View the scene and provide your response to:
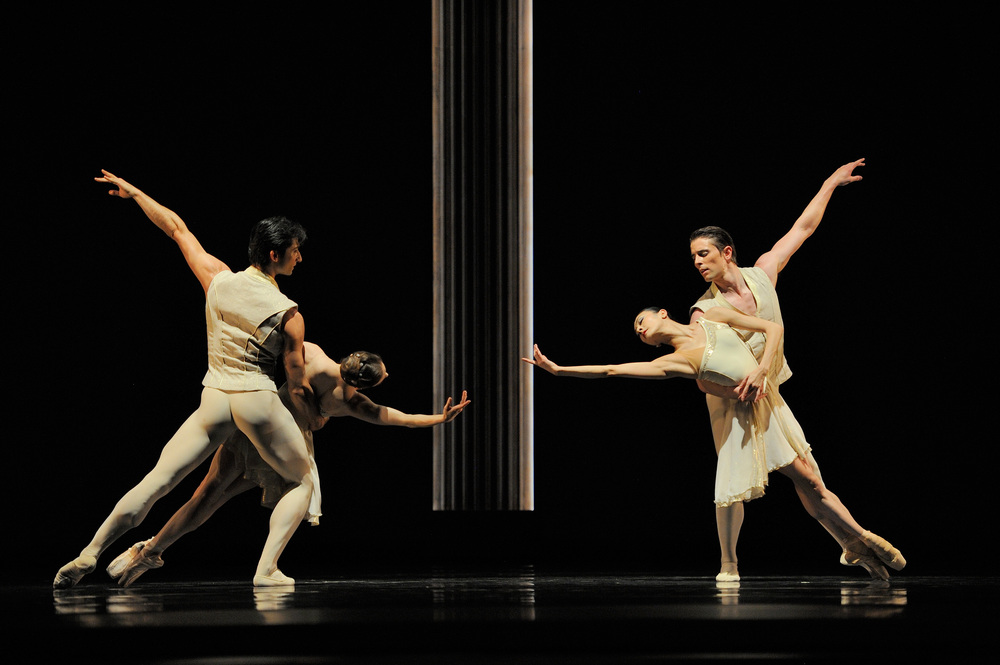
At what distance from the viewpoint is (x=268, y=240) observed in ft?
11.9

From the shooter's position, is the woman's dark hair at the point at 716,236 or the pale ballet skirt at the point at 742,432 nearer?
the pale ballet skirt at the point at 742,432

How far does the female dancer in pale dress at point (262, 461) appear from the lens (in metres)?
3.72

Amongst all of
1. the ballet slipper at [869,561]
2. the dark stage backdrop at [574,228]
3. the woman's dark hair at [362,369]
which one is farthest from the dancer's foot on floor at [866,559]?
the woman's dark hair at [362,369]

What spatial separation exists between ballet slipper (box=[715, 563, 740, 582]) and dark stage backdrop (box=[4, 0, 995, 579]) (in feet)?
4.69

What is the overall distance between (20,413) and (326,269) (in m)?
1.51

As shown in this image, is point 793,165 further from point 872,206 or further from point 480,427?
point 480,427

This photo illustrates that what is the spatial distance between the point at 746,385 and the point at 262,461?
159cm

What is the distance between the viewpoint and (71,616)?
109 inches

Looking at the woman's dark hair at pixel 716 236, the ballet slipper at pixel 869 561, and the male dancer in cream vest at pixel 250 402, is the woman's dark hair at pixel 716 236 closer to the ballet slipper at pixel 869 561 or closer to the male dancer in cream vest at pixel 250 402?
the ballet slipper at pixel 869 561

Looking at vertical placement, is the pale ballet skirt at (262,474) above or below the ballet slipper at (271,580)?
above

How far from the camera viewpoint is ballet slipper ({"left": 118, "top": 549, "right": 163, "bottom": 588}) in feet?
12.1

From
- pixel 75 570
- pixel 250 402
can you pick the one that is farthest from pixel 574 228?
pixel 75 570

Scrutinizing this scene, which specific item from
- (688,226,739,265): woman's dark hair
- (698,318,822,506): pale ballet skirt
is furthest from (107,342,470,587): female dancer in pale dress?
(688,226,739,265): woman's dark hair

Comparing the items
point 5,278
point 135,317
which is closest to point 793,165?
point 135,317
